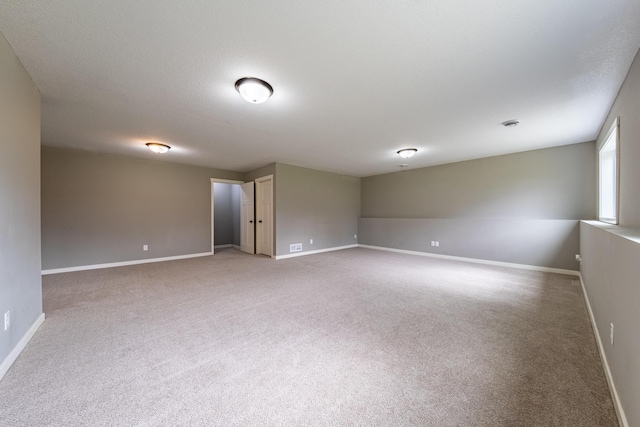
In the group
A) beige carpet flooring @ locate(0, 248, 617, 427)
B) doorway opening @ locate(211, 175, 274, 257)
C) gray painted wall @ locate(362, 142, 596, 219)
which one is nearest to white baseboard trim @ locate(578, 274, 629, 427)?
beige carpet flooring @ locate(0, 248, 617, 427)

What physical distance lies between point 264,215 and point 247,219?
2.94 feet

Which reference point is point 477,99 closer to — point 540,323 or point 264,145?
point 540,323

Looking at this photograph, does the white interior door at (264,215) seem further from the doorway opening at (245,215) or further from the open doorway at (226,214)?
the open doorway at (226,214)

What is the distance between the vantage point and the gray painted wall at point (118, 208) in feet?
14.3

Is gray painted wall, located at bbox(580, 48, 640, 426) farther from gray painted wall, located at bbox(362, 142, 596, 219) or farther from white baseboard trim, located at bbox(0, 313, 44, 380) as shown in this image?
white baseboard trim, located at bbox(0, 313, 44, 380)

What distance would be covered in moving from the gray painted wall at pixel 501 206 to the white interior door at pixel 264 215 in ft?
10.8

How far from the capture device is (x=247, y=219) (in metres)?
6.70

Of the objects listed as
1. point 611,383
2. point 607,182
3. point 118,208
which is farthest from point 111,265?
point 607,182

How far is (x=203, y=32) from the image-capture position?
5.23ft

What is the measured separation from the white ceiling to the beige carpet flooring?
232 cm

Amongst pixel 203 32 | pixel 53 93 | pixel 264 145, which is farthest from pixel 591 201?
pixel 53 93

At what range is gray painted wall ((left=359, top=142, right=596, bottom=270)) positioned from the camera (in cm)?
416

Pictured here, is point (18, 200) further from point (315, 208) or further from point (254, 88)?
point (315, 208)

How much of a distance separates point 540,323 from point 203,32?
384 centimetres
